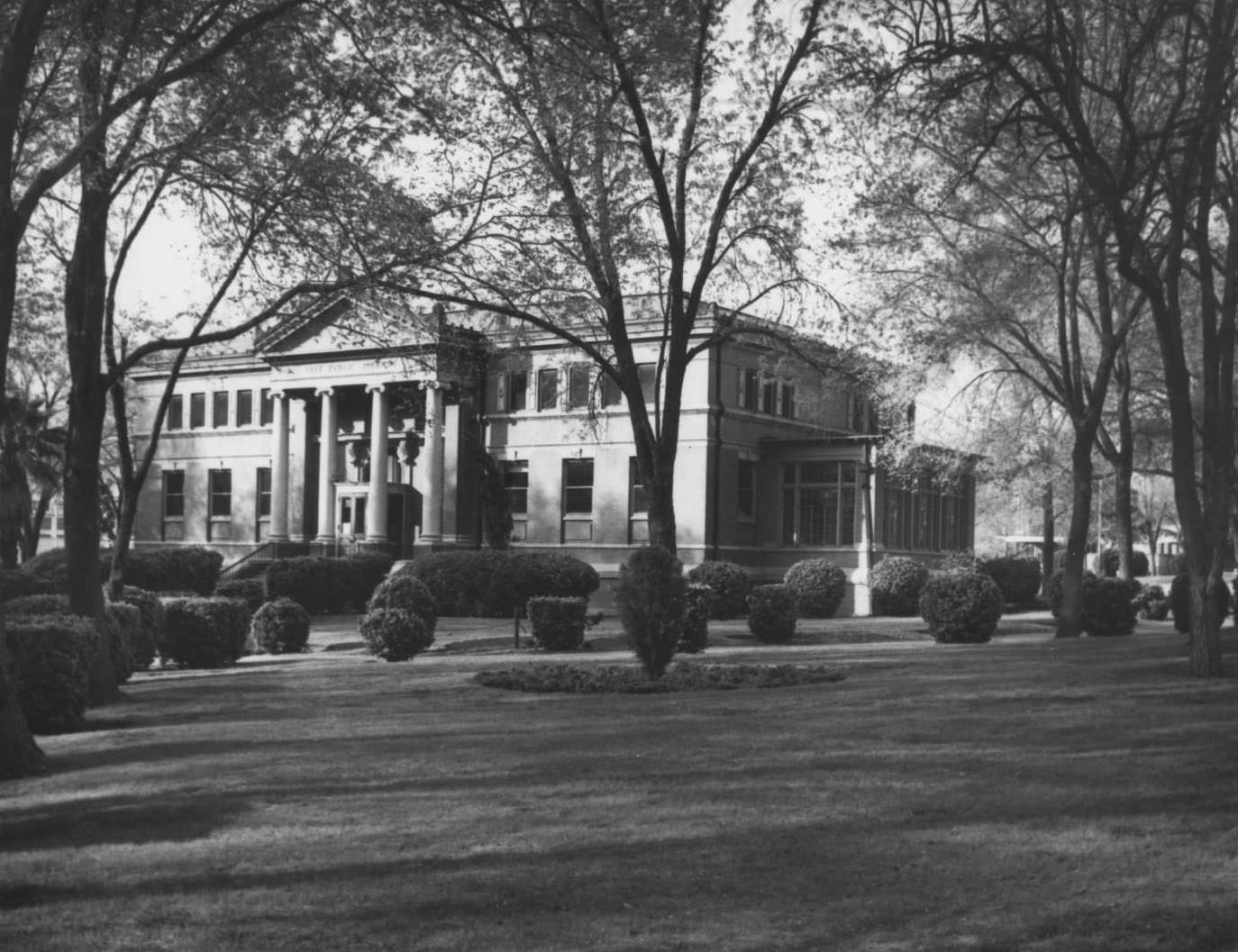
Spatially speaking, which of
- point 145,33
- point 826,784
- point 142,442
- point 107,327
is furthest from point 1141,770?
point 142,442

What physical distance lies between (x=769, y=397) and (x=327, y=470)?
50.9ft

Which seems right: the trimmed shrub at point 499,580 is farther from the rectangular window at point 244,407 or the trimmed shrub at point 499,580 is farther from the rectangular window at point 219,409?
the rectangular window at point 219,409

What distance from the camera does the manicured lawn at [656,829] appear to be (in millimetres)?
7012

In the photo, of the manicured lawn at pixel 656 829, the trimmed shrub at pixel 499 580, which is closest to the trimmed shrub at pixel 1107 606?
the trimmed shrub at pixel 499 580

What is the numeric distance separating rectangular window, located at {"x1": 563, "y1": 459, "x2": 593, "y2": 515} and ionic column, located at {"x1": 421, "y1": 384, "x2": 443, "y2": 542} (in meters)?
4.19

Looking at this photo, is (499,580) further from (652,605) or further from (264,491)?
(264,491)

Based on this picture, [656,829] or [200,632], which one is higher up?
[200,632]

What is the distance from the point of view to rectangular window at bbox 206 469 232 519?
181ft

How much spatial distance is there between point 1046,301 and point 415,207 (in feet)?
64.4

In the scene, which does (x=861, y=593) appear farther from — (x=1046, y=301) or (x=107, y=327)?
(x=107, y=327)

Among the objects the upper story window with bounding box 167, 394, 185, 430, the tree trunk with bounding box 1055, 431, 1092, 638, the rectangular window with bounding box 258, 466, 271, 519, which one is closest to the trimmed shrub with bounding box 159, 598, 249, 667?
the tree trunk with bounding box 1055, 431, 1092, 638

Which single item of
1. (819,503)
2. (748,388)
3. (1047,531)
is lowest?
(1047,531)

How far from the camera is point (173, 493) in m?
56.8

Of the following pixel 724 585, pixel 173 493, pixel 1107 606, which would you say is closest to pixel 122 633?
pixel 724 585
